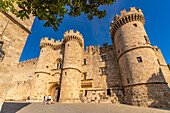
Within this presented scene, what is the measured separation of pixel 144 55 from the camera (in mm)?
9570

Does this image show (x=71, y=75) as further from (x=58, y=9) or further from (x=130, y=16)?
(x=130, y=16)

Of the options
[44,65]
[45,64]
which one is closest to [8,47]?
[44,65]

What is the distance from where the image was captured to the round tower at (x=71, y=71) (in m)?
11.2

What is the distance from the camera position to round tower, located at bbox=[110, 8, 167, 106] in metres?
Result: 8.12

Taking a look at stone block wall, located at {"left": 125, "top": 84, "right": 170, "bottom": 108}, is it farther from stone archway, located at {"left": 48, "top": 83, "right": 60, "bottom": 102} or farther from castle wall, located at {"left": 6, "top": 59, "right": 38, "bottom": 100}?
castle wall, located at {"left": 6, "top": 59, "right": 38, "bottom": 100}

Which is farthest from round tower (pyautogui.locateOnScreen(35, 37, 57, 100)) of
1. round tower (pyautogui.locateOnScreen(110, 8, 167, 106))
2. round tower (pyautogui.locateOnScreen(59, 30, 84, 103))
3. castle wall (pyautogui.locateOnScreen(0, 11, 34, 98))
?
round tower (pyautogui.locateOnScreen(110, 8, 167, 106))

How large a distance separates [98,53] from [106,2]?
12.2 metres

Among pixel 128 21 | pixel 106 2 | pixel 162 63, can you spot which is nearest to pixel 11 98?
pixel 106 2

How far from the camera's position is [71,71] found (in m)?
12.6

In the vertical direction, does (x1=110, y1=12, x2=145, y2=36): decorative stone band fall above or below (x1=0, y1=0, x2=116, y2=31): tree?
above

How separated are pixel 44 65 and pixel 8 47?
409 inches

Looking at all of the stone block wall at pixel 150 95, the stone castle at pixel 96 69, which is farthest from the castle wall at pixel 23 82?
the stone block wall at pixel 150 95

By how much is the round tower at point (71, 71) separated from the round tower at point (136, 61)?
6.76 metres

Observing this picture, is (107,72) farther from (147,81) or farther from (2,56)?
(2,56)
